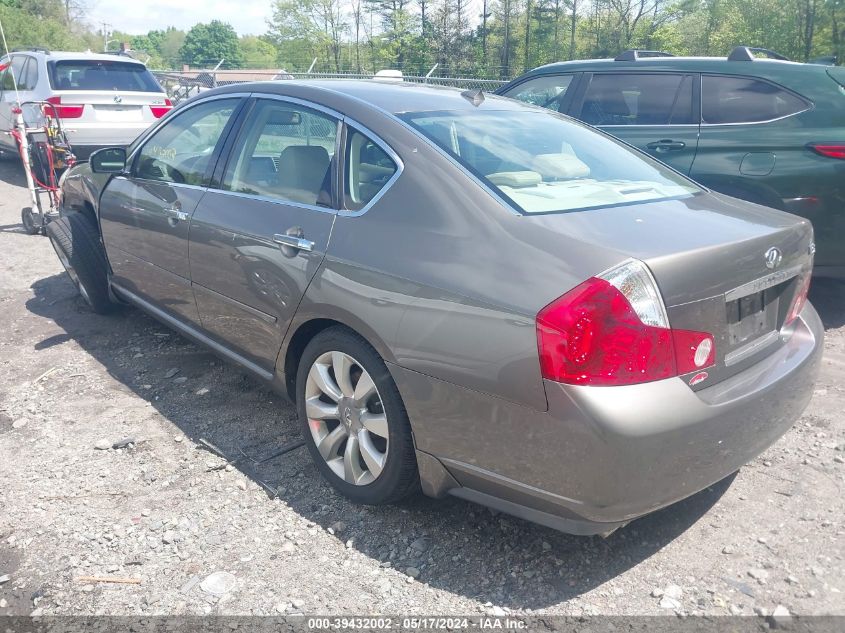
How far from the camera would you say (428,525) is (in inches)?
114

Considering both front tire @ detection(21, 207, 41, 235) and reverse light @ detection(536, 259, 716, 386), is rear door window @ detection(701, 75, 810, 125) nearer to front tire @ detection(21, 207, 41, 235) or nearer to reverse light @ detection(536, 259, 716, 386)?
reverse light @ detection(536, 259, 716, 386)

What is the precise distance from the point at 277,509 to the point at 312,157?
1525mm

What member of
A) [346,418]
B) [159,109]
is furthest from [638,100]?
[159,109]

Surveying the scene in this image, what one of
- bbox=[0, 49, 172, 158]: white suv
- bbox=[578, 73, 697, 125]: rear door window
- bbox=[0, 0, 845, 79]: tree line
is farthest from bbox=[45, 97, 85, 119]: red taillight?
bbox=[0, 0, 845, 79]: tree line

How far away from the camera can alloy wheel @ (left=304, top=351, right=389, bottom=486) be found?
2785mm

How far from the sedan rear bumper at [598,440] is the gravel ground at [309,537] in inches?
13.3

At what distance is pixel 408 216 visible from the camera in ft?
8.68

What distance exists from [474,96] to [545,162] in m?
0.70

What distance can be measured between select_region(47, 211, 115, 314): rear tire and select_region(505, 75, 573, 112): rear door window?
3.54m

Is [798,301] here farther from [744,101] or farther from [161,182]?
[161,182]

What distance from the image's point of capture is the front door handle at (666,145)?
5332 millimetres

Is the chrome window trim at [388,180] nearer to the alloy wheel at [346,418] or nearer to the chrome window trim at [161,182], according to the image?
the alloy wheel at [346,418]

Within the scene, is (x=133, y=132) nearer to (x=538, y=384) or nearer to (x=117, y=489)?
(x=117, y=489)

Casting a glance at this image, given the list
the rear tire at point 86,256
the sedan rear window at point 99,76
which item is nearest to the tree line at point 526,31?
the sedan rear window at point 99,76
